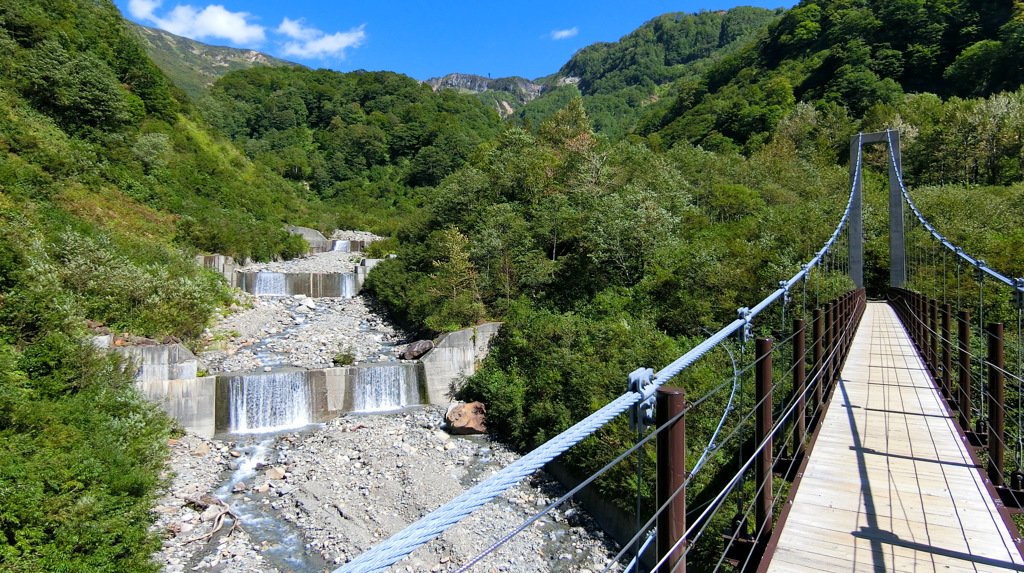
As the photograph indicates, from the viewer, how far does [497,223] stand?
74.3ft

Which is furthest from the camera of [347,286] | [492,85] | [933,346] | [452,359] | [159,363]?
[492,85]

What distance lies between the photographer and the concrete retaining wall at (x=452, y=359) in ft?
59.3

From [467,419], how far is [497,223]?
9.75 meters

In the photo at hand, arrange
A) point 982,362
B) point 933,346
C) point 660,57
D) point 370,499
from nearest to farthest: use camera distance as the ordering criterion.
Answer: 1. point 982,362
2. point 933,346
3. point 370,499
4. point 660,57

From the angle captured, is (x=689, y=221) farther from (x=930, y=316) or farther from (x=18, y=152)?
(x=18, y=152)

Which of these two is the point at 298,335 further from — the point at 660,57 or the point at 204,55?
the point at 204,55

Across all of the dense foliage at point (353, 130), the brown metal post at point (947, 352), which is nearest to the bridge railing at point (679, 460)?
the brown metal post at point (947, 352)

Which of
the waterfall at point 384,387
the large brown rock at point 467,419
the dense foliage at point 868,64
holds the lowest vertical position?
the large brown rock at point 467,419

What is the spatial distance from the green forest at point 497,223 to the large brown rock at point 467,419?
21.1 inches

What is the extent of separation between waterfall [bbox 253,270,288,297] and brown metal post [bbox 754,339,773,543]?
91.2ft

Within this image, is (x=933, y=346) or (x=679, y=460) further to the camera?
(x=933, y=346)

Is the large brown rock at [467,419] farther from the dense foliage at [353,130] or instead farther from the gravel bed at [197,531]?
the dense foliage at [353,130]

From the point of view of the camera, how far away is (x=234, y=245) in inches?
1117

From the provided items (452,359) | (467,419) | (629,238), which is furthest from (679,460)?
(629,238)
